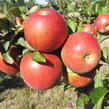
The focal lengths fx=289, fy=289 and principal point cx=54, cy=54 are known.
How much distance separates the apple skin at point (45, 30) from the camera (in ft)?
2.74

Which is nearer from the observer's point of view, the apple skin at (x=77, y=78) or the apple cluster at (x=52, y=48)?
the apple cluster at (x=52, y=48)

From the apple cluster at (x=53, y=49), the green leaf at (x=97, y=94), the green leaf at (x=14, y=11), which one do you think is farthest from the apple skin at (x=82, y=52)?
the green leaf at (x=14, y=11)

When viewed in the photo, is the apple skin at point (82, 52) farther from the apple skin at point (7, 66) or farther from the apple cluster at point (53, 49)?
the apple skin at point (7, 66)

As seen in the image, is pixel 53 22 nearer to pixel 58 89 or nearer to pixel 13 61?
pixel 13 61

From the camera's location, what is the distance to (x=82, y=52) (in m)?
0.86

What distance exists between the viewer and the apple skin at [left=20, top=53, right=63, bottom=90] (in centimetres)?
88

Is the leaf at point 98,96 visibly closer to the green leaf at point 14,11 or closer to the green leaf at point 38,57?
the green leaf at point 38,57

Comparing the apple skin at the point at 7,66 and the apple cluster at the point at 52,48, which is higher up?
the apple cluster at the point at 52,48

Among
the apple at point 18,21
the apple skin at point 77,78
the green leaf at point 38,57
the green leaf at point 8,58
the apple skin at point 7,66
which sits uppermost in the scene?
the apple at point 18,21

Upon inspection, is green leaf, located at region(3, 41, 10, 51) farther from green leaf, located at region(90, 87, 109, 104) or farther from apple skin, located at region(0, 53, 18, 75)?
green leaf, located at region(90, 87, 109, 104)

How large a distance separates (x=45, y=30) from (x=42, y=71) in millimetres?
129

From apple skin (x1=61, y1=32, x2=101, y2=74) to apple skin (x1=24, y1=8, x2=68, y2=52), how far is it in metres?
0.04

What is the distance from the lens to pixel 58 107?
329 centimetres

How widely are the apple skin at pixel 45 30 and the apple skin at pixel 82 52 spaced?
0.04 metres
